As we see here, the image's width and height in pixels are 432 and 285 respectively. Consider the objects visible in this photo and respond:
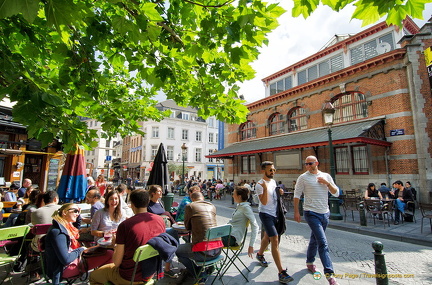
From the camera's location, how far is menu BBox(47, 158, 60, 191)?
11748 mm

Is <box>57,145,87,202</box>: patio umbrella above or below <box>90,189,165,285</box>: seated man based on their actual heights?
above

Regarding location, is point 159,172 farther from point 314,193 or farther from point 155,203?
point 314,193

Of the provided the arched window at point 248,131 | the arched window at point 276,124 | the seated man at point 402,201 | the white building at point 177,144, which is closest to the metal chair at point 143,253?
the seated man at point 402,201

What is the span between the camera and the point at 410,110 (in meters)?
11.3

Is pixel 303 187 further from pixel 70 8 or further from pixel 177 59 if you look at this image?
pixel 70 8

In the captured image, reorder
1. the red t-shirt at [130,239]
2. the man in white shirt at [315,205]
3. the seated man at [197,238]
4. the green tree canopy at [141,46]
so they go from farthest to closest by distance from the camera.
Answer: the man in white shirt at [315,205]
the seated man at [197,238]
the red t-shirt at [130,239]
the green tree canopy at [141,46]

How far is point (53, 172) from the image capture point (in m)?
11.9

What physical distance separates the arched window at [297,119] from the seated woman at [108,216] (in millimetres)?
14815

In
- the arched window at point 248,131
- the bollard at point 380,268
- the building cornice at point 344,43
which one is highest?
the building cornice at point 344,43

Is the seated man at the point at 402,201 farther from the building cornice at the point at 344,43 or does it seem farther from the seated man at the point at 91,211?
the building cornice at the point at 344,43

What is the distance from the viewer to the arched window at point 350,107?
43.6ft

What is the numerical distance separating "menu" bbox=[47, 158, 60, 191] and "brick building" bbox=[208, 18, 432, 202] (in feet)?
37.5

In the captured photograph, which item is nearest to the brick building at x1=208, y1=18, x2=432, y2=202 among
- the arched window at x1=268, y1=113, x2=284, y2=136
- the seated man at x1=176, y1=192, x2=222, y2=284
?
the arched window at x1=268, y1=113, x2=284, y2=136

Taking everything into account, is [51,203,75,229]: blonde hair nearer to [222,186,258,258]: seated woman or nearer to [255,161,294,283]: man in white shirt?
[222,186,258,258]: seated woman
